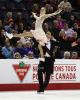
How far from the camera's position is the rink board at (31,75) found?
12.2 m

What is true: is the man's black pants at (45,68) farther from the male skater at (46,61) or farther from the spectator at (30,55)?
the spectator at (30,55)

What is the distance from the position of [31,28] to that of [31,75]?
2.87m

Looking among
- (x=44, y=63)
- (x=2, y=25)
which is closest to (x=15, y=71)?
(x=44, y=63)

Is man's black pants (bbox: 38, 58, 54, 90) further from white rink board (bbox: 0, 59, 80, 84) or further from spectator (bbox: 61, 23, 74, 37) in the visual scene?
spectator (bbox: 61, 23, 74, 37)

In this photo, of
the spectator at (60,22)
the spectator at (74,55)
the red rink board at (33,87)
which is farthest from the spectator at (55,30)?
the red rink board at (33,87)

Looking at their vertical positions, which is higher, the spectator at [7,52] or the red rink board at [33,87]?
the spectator at [7,52]

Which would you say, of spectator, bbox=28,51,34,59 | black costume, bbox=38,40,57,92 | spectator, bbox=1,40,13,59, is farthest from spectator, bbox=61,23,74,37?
black costume, bbox=38,40,57,92

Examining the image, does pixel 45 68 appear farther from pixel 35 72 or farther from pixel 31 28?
pixel 31 28

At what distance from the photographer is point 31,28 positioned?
14945mm

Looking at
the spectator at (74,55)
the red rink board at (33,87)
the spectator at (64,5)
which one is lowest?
the red rink board at (33,87)

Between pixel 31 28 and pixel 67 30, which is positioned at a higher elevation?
pixel 31 28

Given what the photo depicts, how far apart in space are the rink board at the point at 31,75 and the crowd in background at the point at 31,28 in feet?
1.41

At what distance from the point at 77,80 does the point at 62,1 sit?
479 cm

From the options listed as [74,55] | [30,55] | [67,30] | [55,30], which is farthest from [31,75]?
[67,30]
